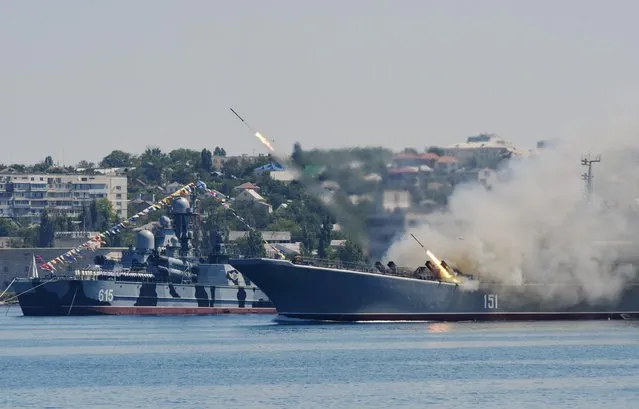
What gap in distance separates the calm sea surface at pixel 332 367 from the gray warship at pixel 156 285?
88.1ft

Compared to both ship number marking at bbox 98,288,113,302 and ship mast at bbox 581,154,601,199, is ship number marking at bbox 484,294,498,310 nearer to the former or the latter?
ship mast at bbox 581,154,601,199

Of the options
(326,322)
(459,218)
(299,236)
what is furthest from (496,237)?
(299,236)

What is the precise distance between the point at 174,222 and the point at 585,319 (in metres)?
48.8

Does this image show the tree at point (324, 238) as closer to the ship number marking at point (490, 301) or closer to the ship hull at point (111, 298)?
the ship hull at point (111, 298)

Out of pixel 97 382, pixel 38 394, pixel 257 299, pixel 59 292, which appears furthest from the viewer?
pixel 257 299

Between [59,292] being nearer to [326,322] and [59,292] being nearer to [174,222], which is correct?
[174,222]

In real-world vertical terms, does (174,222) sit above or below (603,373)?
above

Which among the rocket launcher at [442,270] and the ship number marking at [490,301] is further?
the ship number marking at [490,301]

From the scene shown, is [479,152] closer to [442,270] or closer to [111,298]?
[442,270]

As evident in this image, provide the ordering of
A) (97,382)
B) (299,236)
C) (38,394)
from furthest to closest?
1. (299,236)
2. (97,382)
3. (38,394)

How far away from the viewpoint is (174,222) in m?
140

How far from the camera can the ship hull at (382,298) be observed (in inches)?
3750

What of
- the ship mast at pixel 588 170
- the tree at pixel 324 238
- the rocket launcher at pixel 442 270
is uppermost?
the ship mast at pixel 588 170

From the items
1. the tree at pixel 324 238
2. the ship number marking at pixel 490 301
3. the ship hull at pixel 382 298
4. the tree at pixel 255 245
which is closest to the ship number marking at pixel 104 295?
the tree at pixel 324 238
